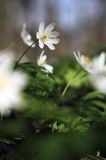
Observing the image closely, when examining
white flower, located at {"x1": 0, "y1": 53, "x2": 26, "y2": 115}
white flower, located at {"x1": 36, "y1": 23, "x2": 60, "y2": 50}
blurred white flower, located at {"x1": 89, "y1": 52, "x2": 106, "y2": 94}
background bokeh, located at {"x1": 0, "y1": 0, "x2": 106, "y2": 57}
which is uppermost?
background bokeh, located at {"x1": 0, "y1": 0, "x2": 106, "y2": 57}

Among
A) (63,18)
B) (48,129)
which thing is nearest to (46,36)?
(48,129)

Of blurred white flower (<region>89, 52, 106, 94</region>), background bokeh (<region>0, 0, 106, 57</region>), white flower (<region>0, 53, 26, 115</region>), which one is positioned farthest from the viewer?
background bokeh (<region>0, 0, 106, 57</region>)

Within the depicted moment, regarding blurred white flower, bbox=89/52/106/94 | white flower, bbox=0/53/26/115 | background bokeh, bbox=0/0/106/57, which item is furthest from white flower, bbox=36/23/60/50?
background bokeh, bbox=0/0/106/57

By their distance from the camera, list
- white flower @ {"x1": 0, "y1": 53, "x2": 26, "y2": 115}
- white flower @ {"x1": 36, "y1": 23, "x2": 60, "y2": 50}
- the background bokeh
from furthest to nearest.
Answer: the background bokeh
white flower @ {"x1": 36, "y1": 23, "x2": 60, "y2": 50}
white flower @ {"x1": 0, "y1": 53, "x2": 26, "y2": 115}

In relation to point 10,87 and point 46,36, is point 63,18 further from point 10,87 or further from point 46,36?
point 10,87

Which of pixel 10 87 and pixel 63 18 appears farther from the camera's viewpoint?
pixel 63 18

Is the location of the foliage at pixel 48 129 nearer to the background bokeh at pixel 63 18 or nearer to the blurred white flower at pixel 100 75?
the blurred white flower at pixel 100 75

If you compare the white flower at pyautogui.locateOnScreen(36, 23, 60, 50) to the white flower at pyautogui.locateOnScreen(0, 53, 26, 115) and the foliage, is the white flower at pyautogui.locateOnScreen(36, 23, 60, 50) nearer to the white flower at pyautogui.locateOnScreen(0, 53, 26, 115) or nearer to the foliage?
the foliage

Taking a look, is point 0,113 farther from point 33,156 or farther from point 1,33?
point 1,33

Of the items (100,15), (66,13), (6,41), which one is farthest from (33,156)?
(100,15)
